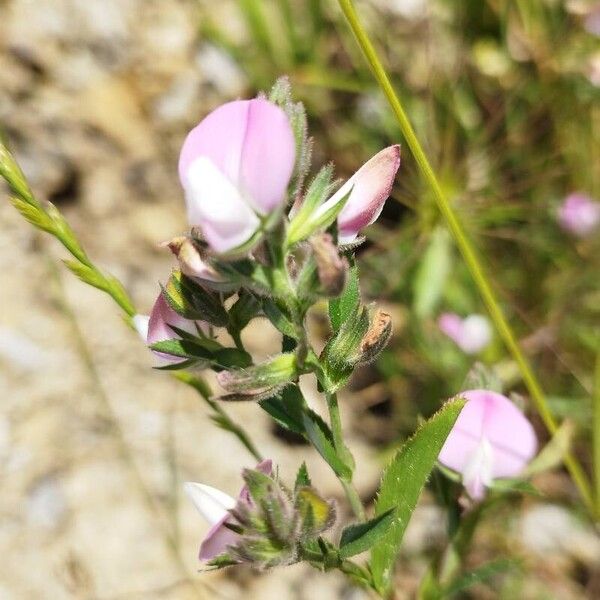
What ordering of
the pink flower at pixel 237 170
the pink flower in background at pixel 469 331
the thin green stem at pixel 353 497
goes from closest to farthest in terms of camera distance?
1. the pink flower at pixel 237 170
2. the thin green stem at pixel 353 497
3. the pink flower in background at pixel 469 331

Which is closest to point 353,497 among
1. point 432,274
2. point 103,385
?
point 103,385

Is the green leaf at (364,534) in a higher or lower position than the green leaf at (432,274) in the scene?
higher

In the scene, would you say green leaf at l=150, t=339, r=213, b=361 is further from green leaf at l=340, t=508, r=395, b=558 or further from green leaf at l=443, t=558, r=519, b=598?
green leaf at l=443, t=558, r=519, b=598

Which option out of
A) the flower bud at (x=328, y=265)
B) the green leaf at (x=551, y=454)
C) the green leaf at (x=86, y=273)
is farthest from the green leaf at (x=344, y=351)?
the green leaf at (x=551, y=454)

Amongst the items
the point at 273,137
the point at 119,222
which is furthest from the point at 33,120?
the point at 273,137

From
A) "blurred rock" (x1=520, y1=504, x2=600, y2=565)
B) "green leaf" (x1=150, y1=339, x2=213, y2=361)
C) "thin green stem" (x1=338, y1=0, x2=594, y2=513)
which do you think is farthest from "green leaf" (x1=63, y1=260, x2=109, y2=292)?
"blurred rock" (x1=520, y1=504, x2=600, y2=565)

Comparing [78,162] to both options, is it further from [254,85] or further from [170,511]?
[170,511]

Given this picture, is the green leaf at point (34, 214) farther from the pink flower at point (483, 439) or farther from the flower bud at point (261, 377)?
the pink flower at point (483, 439)
